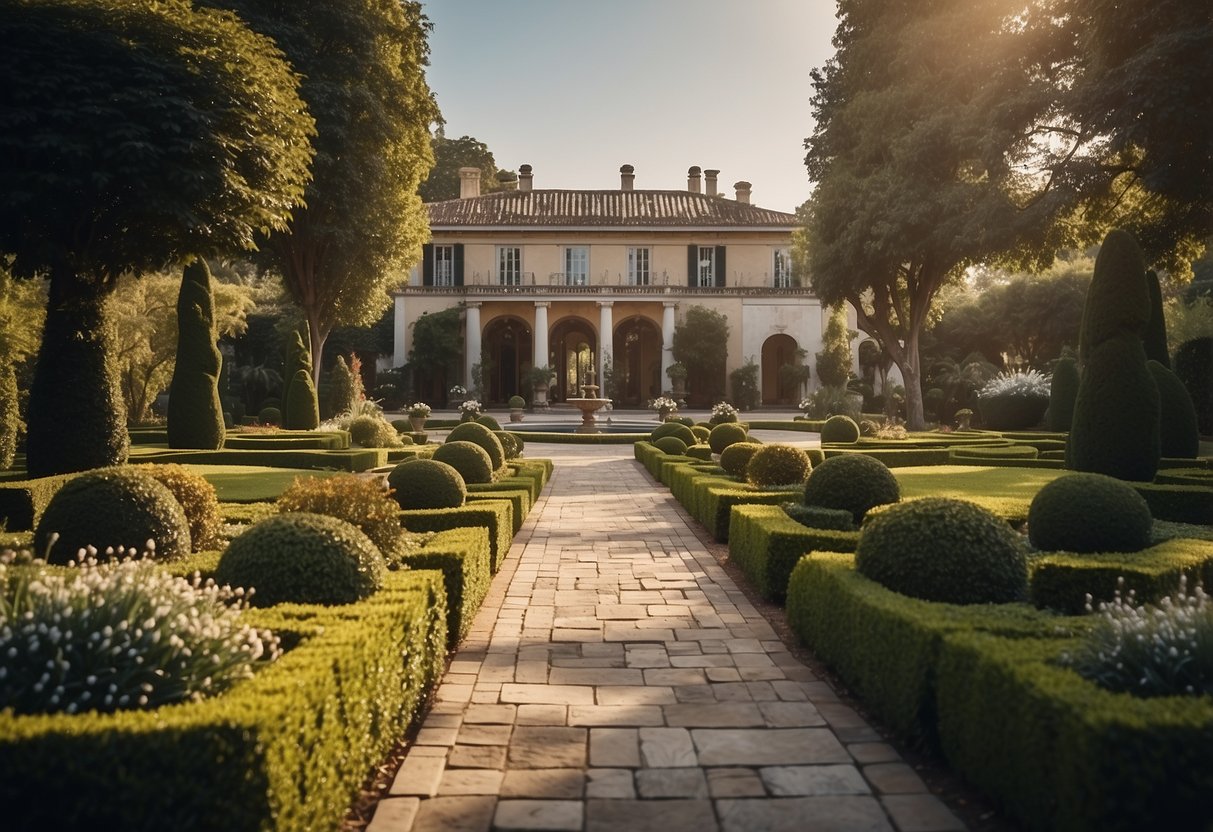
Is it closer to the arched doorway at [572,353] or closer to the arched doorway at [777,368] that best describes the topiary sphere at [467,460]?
the arched doorway at [572,353]

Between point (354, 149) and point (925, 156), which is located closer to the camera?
point (354, 149)

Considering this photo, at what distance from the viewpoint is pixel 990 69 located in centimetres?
2139

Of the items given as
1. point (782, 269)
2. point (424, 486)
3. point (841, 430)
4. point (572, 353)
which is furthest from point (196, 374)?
point (572, 353)

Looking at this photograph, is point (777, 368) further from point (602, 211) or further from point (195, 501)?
point (195, 501)

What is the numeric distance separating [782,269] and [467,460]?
36339mm

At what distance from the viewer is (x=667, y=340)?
43.3 metres

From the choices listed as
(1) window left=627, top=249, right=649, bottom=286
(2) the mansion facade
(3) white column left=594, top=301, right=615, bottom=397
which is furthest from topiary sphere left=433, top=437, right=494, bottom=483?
(1) window left=627, top=249, right=649, bottom=286

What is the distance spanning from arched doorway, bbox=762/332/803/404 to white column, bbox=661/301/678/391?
5.10m

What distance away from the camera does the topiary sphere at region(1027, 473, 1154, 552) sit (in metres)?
6.59

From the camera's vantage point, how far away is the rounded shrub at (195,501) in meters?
7.25

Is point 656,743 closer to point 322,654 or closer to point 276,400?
point 322,654

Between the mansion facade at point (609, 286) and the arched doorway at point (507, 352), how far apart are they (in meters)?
0.06

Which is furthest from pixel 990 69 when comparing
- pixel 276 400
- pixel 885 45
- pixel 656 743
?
pixel 276 400

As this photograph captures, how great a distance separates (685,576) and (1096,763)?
577cm
